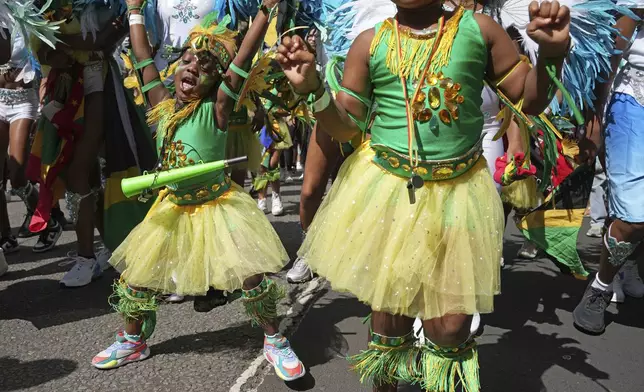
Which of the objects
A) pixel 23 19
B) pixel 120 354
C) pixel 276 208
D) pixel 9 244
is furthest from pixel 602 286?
pixel 9 244

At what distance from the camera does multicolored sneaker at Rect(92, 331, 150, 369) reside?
320 centimetres

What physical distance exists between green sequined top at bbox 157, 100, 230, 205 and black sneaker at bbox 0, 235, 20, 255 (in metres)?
3.35

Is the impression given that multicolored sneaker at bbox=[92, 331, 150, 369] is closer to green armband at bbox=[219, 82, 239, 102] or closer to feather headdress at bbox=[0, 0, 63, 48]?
green armband at bbox=[219, 82, 239, 102]

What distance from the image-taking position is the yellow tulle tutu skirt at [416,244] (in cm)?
220

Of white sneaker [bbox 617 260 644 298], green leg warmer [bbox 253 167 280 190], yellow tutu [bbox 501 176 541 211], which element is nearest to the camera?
white sneaker [bbox 617 260 644 298]

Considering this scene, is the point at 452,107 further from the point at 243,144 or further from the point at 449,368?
the point at 243,144

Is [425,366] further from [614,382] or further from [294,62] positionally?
[614,382]

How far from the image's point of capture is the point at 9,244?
5859mm

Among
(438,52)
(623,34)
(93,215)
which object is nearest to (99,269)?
(93,215)

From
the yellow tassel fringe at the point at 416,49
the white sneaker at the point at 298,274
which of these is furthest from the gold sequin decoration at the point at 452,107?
the white sneaker at the point at 298,274

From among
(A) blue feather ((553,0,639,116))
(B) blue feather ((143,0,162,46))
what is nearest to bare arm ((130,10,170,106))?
(B) blue feather ((143,0,162,46))

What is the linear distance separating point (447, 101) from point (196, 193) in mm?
1489

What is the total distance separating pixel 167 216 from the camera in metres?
3.21

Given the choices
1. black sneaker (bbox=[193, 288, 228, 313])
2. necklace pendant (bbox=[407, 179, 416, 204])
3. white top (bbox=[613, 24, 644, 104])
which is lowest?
black sneaker (bbox=[193, 288, 228, 313])
